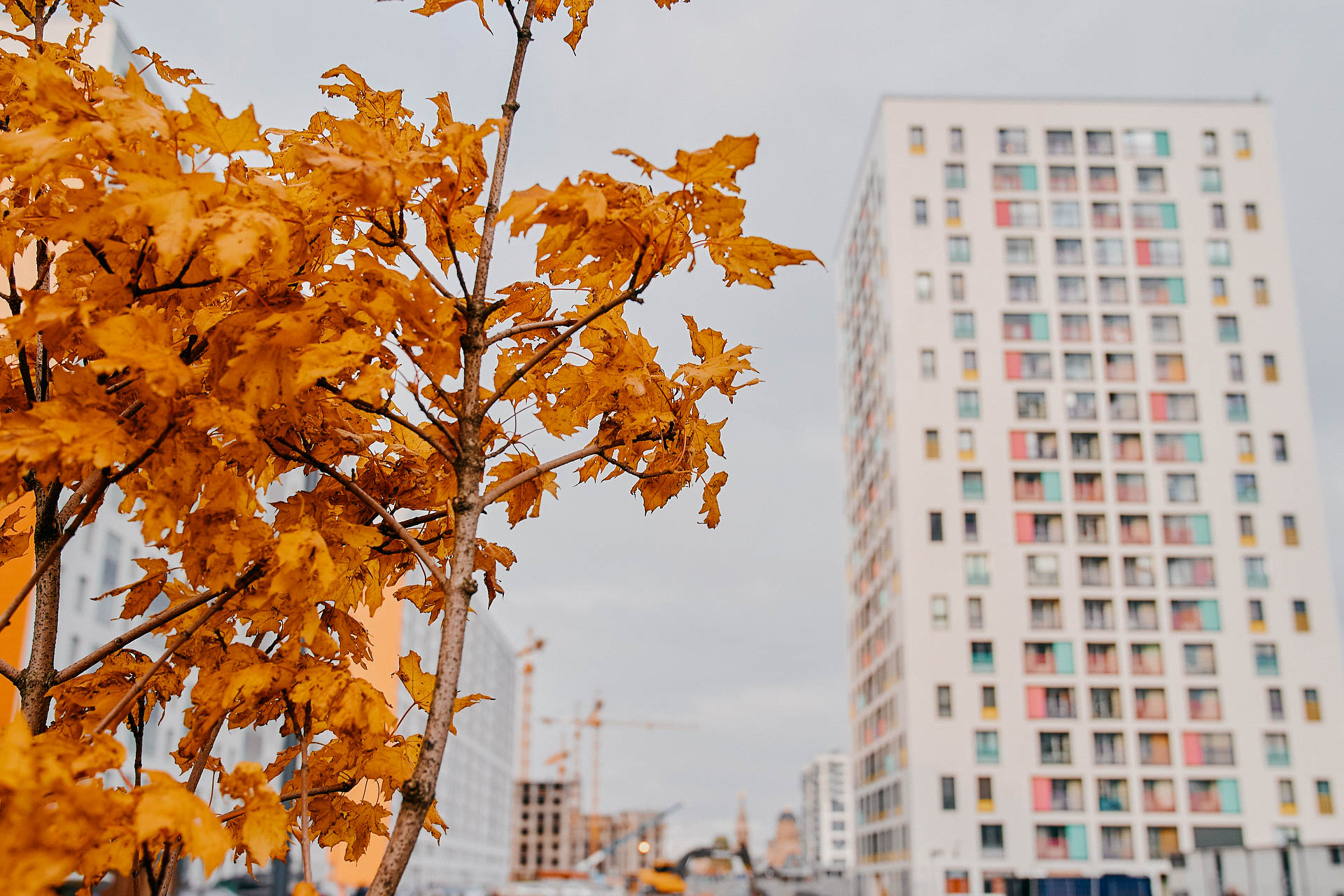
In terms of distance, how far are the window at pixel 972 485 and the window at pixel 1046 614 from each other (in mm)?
4280

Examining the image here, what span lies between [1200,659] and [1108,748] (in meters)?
4.83

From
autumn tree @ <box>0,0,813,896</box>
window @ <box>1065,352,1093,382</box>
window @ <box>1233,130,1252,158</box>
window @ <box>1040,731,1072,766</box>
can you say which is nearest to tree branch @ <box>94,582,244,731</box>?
autumn tree @ <box>0,0,813,896</box>

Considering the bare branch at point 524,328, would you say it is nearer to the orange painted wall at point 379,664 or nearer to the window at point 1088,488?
the orange painted wall at point 379,664

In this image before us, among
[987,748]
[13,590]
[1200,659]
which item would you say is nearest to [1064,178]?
[1200,659]

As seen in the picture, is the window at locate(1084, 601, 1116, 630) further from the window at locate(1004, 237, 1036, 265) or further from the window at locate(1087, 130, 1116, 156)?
the window at locate(1087, 130, 1116, 156)

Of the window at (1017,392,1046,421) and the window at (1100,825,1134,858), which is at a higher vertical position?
the window at (1017,392,1046,421)

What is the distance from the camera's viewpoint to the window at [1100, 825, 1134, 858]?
3500cm

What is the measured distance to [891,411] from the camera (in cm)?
4094

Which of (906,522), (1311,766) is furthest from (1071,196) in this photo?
(1311,766)

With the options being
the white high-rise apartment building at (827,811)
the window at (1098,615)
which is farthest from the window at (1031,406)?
the white high-rise apartment building at (827,811)

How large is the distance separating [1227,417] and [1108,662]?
1082cm

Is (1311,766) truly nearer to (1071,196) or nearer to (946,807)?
(946,807)

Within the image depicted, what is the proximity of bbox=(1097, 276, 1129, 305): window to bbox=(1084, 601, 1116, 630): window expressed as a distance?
39.3 ft

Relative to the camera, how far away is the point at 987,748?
36.5 metres
